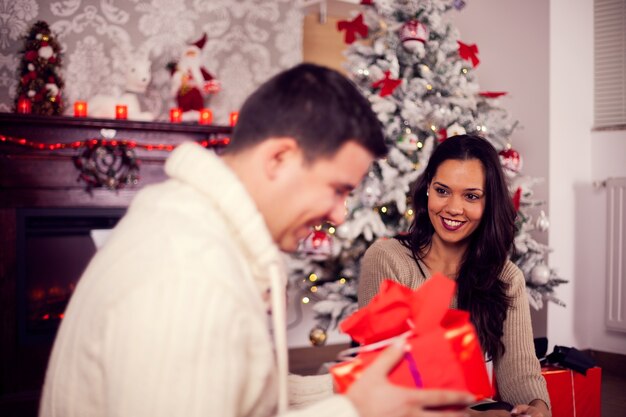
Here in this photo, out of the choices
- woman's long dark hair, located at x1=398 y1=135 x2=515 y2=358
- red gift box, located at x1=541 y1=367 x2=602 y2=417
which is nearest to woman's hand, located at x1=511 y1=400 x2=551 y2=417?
woman's long dark hair, located at x1=398 y1=135 x2=515 y2=358

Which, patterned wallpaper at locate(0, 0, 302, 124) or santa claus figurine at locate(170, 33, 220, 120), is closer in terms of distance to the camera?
patterned wallpaper at locate(0, 0, 302, 124)

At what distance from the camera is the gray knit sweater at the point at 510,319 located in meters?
1.81

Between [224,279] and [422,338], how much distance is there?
361 mm

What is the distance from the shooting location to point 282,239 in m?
0.97

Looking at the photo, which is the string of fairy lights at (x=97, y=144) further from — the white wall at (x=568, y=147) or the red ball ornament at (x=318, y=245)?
the white wall at (x=568, y=147)

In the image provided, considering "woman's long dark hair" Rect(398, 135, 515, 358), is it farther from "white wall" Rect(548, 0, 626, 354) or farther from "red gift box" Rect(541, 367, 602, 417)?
"white wall" Rect(548, 0, 626, 354)

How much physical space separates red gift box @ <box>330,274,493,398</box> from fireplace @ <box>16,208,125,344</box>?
95.2 inches

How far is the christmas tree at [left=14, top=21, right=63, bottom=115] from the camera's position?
128 inches

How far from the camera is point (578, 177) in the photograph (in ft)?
13.2

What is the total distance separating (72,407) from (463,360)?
2.05 ft

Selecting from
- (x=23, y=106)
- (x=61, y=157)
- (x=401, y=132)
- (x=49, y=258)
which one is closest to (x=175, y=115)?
(x=61, y=157)

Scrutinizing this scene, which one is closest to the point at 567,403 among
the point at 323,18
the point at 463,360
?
the point at 463,360

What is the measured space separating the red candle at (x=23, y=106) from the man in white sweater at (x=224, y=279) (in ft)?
8.71

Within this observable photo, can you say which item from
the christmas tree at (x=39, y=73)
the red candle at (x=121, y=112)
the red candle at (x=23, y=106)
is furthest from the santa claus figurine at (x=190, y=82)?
the red candle at (x=23, y=106)
